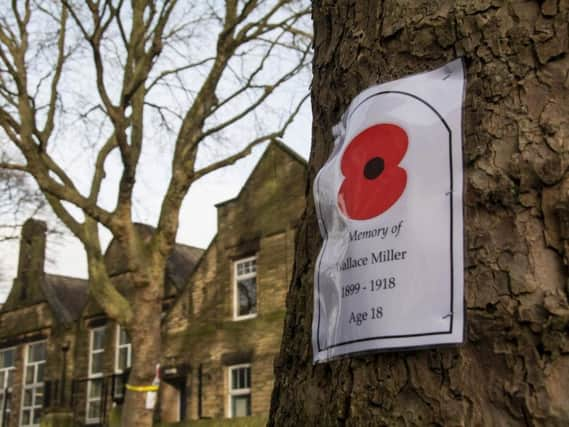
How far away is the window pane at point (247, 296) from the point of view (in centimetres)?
1991

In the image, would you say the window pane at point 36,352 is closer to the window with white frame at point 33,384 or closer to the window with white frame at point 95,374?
the window with white frame at point 33,384

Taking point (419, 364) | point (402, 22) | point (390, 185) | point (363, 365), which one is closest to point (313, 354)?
point (363, 365)

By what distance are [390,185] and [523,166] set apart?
249 millimetres

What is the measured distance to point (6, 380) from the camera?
28703mm

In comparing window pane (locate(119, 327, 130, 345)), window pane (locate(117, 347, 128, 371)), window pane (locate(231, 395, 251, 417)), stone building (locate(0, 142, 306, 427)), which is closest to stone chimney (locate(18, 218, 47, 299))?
stone building (locate(0, 142, 306, 427))

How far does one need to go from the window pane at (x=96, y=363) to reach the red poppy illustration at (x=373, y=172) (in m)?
24.1

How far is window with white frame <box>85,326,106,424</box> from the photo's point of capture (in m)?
24.4

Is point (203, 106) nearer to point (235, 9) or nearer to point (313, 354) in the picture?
point (235, 9)

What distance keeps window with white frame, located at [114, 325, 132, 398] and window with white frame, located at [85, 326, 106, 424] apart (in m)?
0.82

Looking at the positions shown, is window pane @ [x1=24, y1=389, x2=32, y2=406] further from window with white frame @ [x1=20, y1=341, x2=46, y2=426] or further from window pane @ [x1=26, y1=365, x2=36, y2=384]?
window pane @ [x1=26, y1=365, x2=36, y2=384]

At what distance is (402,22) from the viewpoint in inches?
63.7

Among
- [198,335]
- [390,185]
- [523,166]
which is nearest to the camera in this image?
[523,166]

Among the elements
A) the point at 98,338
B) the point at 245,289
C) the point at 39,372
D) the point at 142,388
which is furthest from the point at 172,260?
the point at 142,388

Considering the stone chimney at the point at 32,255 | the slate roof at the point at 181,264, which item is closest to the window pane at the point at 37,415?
the stone chimney at the point at 32,255
